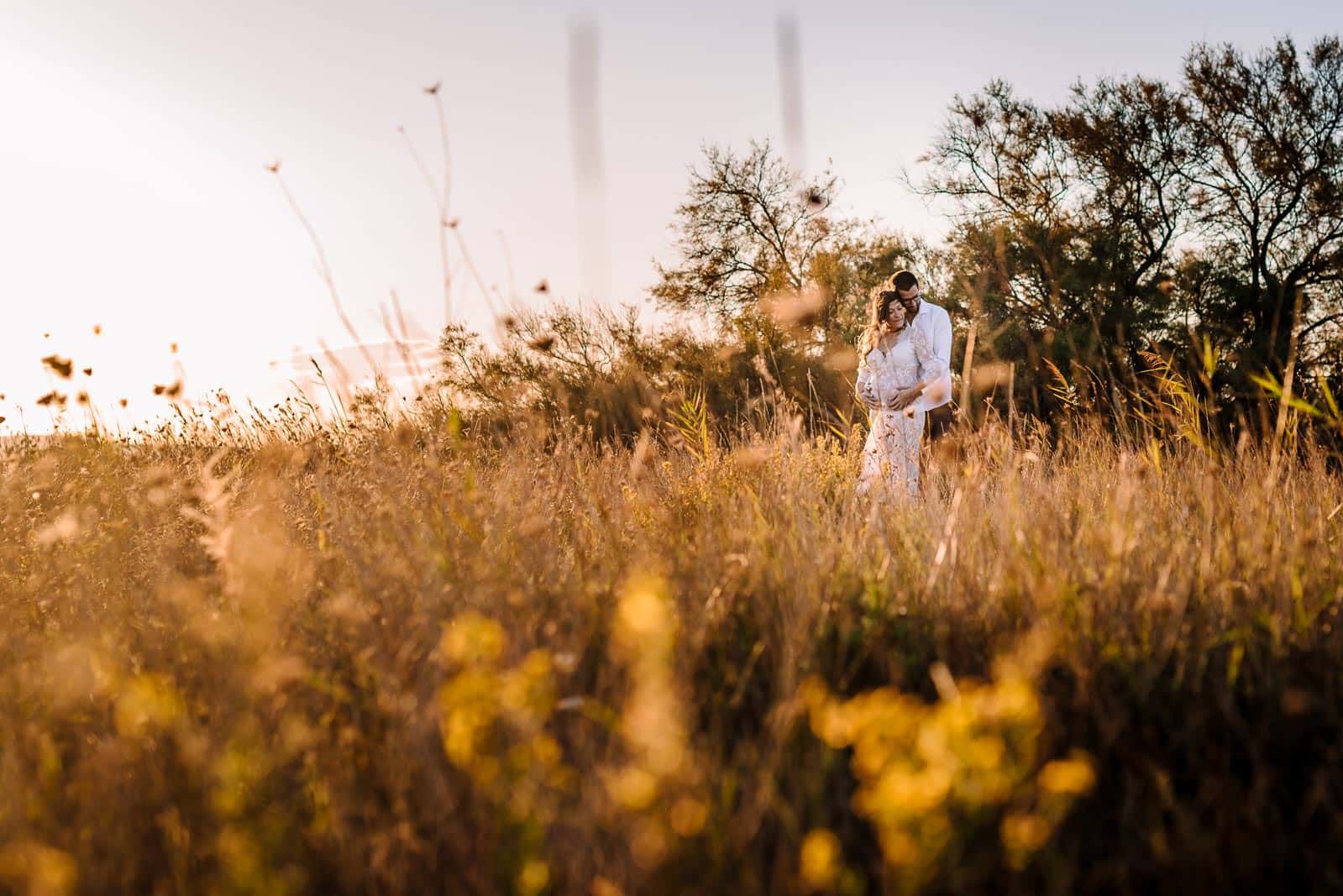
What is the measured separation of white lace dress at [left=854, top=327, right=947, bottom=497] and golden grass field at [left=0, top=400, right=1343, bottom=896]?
2.47 metres

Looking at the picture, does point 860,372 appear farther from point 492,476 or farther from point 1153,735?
point 1153,735

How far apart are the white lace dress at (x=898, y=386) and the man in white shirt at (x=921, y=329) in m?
0.02

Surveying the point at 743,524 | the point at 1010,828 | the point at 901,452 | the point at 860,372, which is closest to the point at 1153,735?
the point at 1010,828

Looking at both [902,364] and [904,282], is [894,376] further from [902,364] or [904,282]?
[904,282]

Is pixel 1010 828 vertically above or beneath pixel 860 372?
beneath

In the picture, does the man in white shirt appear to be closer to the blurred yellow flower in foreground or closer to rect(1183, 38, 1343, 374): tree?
the blurred yellow flower in foreground

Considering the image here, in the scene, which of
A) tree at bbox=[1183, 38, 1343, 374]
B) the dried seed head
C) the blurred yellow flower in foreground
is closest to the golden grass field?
the blurred yellow flower in foreground

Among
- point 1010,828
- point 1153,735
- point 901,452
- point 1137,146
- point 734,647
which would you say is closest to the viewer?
point 1010,828

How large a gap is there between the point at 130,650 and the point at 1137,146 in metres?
23.6

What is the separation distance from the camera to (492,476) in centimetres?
419

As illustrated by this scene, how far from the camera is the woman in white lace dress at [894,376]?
5828mm

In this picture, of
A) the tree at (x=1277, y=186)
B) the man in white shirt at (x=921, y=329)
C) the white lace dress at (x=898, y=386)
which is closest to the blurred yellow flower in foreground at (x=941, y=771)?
the white lace dress at (x=898, y=386)

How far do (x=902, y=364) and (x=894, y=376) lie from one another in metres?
0.10

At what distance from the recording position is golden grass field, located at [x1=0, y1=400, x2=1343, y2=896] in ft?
4.36
